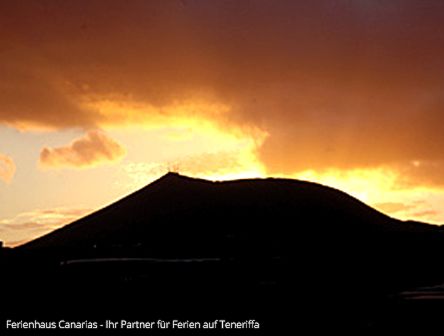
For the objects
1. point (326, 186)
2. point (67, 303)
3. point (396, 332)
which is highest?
point (326, 186)

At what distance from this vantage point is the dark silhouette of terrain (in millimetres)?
24438

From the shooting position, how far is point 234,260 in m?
36.8

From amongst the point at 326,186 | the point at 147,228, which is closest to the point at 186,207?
the point at 147,228

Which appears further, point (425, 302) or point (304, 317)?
point (425, 302)

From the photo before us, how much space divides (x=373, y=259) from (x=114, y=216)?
30193 mm

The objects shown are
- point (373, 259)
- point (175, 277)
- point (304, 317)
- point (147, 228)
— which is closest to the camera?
point (304, 317)

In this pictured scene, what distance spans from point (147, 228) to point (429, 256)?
25810 mm

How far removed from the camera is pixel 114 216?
65.6 meters

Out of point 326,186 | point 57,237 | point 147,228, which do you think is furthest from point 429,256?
point 57,237

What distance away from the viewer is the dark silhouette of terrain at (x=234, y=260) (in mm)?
24438

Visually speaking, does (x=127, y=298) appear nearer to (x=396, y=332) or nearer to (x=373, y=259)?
(x=396, y=332)

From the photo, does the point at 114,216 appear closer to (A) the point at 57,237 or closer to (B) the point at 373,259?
(A) the point at 57,237

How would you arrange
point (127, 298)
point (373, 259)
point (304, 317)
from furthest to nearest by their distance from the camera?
1. point (373, 259)
2. point (127, 298)
3. point (304, 317)

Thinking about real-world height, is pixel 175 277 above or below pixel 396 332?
above
